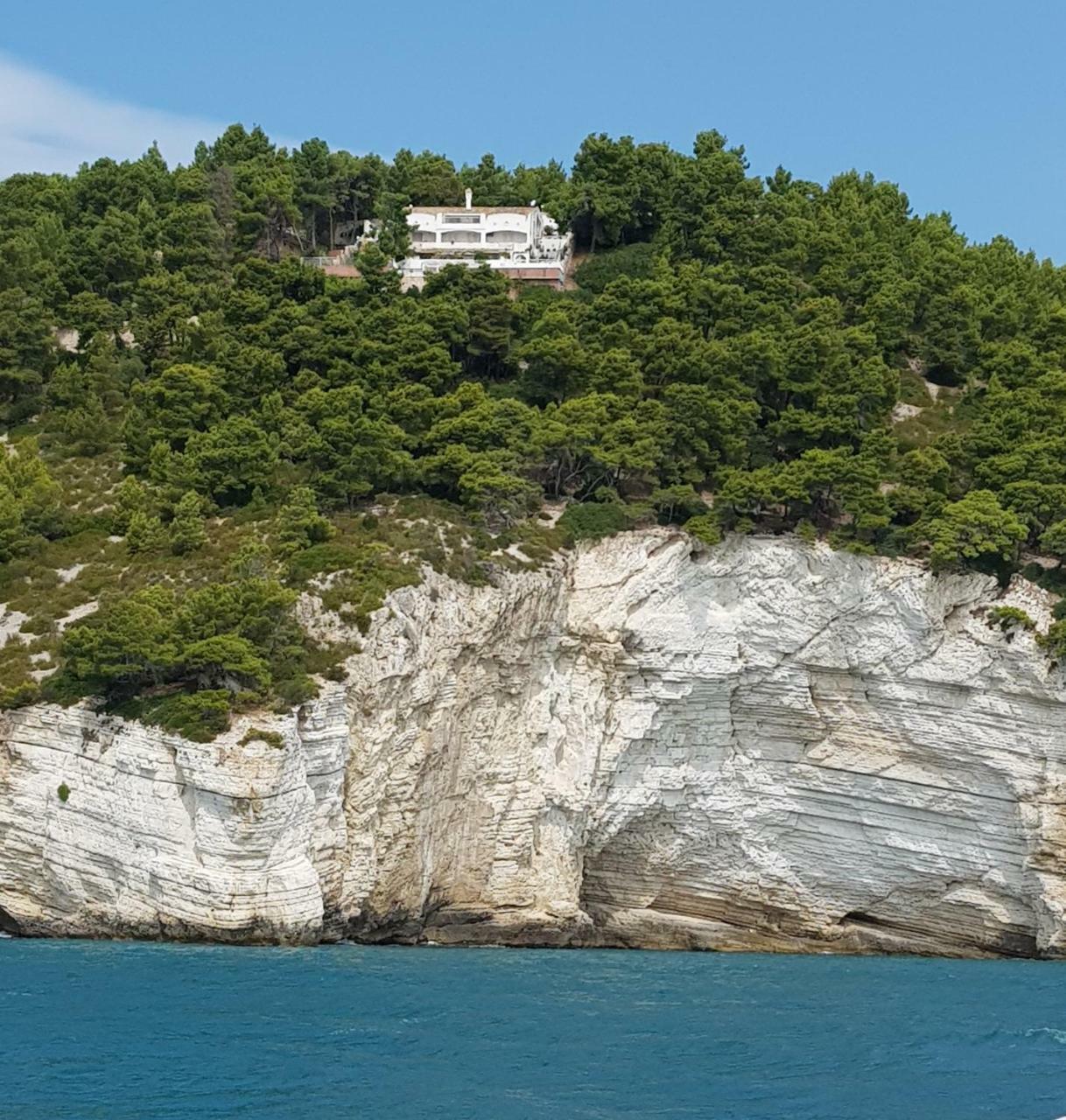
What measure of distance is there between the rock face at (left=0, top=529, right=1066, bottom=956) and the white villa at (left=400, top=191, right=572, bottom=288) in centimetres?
2836

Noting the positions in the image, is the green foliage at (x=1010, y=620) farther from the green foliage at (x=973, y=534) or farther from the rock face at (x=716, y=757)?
the green foliage at (x=973, y=534)

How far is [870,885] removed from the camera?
2153 inches

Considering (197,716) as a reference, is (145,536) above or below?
above

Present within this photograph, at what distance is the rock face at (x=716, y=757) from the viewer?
51.4m

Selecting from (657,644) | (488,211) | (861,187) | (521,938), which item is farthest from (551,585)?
(861,187)

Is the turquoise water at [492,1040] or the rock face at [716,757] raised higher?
the rock face at [716,757]

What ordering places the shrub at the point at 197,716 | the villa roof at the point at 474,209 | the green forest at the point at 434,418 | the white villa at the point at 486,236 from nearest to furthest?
the shrub at the point at 197,716 < the green forest at the point at 434,418 < the white villa at the point at 486,236 < the villa roof at the point at 474,209

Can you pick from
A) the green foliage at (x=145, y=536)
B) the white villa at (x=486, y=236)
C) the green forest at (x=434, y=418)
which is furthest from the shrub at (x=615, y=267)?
the green foliage at (x=145, y=536)

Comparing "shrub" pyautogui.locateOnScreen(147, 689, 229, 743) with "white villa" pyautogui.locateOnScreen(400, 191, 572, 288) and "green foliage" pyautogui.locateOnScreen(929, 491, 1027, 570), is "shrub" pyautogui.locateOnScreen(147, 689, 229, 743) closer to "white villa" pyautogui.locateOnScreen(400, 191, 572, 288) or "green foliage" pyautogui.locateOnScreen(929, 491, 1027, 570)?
"green foliage" pyautogui.locateOnScreen(929, 491, 1027, 570)

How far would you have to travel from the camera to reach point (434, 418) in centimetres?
5900

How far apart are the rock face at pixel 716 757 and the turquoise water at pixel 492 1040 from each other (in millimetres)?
5036

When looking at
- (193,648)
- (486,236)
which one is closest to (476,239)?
(486,236)

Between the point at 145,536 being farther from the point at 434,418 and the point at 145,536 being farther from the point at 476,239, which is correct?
the point at 476,239

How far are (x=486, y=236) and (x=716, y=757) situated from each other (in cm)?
3526
